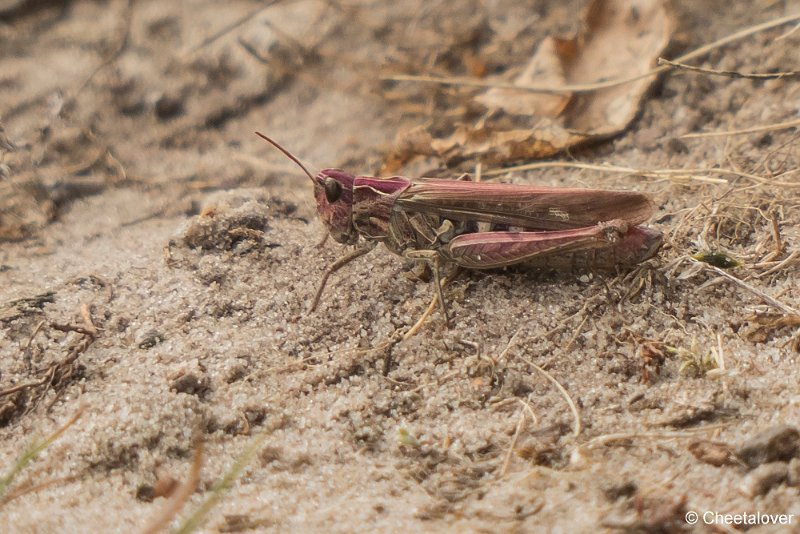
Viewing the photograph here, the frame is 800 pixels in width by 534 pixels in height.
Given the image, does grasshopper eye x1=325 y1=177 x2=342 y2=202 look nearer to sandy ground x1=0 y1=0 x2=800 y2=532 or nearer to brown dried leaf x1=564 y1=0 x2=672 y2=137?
sandy ground x1=0 y1=0 x2=800 y2=532

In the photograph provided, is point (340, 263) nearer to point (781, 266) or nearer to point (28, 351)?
point (28, 351)

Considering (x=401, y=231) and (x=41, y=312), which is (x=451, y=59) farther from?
(x=41, y=312)

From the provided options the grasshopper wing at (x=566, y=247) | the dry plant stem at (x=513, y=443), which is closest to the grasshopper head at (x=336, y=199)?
the grasshopper wing at (x=566, y=247)

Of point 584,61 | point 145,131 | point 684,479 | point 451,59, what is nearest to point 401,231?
point 684,479

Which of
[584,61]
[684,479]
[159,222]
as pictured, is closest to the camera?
[684,479]

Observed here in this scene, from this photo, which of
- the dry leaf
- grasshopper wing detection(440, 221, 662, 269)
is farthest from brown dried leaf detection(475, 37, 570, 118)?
grasshopper wing detection(440, 221, 662, 269)

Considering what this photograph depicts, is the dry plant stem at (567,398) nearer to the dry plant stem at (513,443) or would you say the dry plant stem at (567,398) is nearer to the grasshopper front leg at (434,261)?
the dry plant stem at (513,443)
